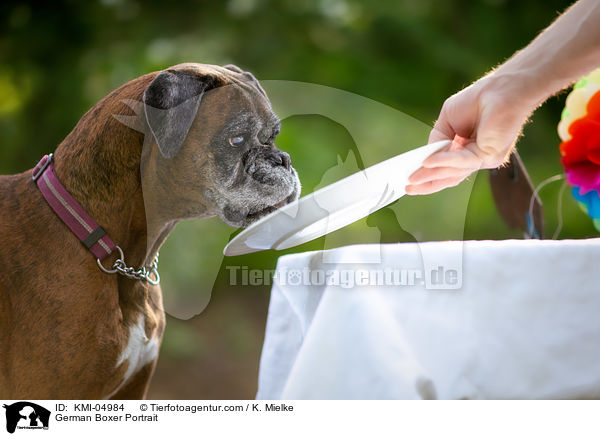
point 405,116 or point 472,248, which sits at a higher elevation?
point 472,248

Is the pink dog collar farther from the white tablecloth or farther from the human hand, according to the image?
the human hand

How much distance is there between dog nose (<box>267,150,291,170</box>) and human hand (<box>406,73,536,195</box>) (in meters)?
0.26

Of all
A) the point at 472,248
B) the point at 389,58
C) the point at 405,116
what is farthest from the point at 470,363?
the point at 389,58

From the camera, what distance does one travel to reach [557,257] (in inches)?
31.0

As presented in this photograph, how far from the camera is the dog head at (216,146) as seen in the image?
3.29 ft

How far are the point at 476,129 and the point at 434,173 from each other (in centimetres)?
11

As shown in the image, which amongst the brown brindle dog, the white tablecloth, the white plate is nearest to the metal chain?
the brown brindle dog

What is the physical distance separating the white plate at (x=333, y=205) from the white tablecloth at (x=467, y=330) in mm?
85

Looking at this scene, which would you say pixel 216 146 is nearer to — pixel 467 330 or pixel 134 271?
pixel 134 271

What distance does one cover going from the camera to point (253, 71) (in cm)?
212
